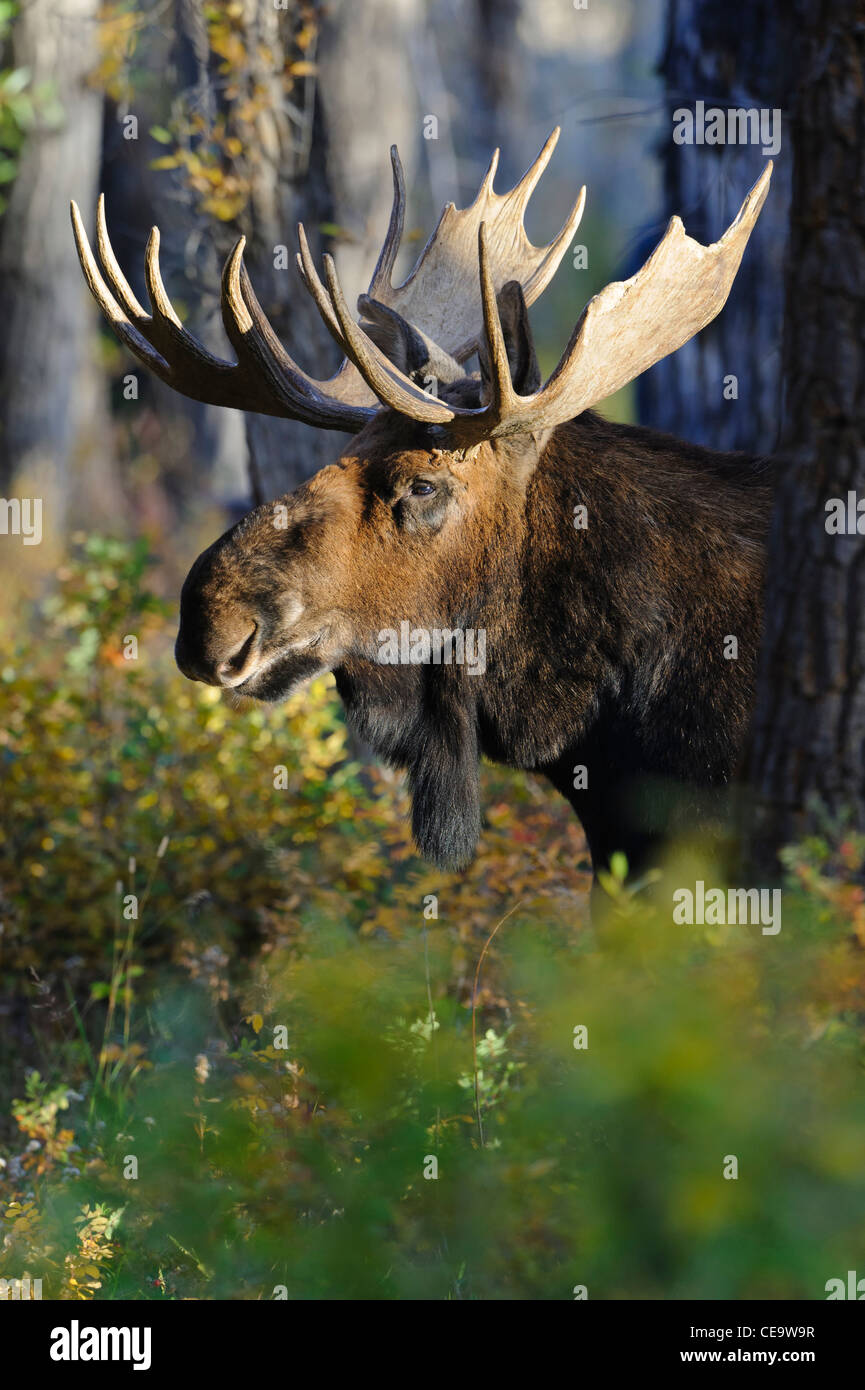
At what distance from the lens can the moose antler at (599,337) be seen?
3666 mm

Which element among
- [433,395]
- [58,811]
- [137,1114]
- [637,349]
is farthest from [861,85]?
[58,811]

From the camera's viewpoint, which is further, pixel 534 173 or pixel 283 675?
pixel 534 173

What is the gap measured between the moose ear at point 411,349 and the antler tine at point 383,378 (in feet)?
0.66

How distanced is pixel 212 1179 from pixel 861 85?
9.53ft

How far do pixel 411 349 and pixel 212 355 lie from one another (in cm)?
61

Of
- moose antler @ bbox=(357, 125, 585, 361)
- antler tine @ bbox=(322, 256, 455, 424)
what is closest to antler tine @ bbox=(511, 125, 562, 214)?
moose antler @ bbox=(357, 125, 585, 361)

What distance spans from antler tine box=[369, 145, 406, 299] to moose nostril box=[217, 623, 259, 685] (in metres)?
1.59

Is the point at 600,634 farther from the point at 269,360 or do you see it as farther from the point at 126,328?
the point at 126,328

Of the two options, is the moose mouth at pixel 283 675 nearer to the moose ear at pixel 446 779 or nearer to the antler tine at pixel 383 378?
the moose ear at pixel 446 779

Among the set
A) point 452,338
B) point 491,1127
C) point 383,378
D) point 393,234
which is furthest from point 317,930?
point 393,234

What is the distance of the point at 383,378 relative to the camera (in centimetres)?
373

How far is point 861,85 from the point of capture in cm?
348

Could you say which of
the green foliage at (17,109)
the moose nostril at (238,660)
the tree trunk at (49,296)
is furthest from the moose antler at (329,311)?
the tree trunk at (49,296)
